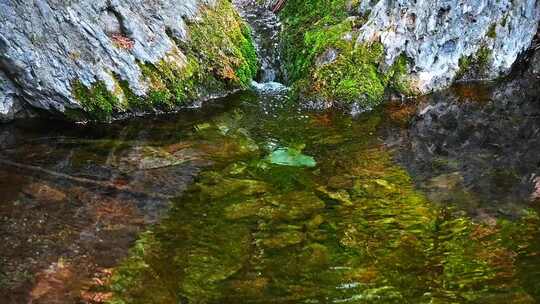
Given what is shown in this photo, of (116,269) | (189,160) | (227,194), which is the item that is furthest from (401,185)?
(116,269)

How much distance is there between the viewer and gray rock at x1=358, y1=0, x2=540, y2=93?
11844 millimetres

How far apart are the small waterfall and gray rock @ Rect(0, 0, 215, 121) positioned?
3.32 meters

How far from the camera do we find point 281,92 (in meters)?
12.1

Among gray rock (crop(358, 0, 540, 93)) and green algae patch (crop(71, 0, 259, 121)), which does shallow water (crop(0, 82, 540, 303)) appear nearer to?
green algae patch (crop(71, 0, 259, 121))

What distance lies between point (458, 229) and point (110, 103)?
677 centimetres

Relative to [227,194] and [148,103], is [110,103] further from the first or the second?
[227,194]

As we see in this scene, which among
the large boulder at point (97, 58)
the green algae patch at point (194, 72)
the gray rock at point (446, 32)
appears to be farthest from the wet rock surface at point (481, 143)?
the large boulder at point (97, 58)

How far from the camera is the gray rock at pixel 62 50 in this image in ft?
31.6

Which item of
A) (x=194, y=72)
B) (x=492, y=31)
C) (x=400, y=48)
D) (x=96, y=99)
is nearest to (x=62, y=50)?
(x=96, y=99)

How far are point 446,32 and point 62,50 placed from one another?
7910 mm

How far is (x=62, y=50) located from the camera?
10.0 m

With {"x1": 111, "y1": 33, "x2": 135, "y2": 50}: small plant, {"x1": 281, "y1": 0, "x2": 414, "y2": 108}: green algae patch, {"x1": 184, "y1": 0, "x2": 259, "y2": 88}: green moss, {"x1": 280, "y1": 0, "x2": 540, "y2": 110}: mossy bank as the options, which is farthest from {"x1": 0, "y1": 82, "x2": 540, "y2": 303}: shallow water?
{"x1": 184, "y1": 0, "x2": 259, "y2": 88}: green moss

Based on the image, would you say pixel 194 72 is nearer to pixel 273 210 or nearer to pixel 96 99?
pixel 96 99

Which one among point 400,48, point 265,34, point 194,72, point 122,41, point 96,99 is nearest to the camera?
point 96,99
